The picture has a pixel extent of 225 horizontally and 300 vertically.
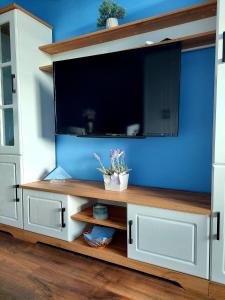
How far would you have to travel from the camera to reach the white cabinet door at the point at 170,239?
47.5 inches

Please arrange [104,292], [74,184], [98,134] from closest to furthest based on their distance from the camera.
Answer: [104,292]
[98,134]
[74,184]

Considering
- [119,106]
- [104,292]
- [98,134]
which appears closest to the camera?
[104,292]

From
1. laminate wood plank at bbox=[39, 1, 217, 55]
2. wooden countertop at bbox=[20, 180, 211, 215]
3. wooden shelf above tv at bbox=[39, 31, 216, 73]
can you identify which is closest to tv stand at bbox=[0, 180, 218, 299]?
wooden countertop at bbox=[20, 180, 211, 215]

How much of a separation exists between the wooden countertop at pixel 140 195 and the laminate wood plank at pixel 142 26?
1190mm

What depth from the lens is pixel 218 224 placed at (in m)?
1.16

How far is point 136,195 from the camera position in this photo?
1483 millimetres

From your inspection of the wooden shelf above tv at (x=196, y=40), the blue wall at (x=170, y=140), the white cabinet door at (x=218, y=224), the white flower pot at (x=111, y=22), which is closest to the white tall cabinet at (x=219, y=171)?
the white cabinet door at (x=218, y=224)

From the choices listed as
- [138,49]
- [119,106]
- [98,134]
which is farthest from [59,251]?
[138,49]

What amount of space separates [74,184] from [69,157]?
0.38 metres

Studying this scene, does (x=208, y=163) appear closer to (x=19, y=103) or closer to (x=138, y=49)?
(x=138, y=49)

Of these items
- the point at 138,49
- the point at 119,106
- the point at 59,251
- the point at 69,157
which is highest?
the point at 138,49

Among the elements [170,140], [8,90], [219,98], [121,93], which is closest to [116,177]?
[170,140]

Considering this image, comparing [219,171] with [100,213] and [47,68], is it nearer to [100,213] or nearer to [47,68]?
[100,213]

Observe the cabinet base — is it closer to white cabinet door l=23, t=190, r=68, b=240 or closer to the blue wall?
white cabinet door l=23, t=190, r=68, b=240
